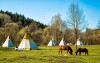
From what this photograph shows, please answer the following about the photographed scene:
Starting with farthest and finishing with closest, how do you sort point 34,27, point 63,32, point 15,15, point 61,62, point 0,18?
1. point 15,15
2. point 0,18
3. point 34,27
4. point 63,32
5. point 61,62

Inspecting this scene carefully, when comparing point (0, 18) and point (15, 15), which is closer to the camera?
point (0, 18)

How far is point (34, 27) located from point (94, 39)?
51146 millimetres

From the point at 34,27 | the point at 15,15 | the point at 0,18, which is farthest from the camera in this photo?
the point at 15,15

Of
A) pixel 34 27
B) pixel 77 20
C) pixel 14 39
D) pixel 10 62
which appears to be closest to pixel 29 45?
pixel 77 20

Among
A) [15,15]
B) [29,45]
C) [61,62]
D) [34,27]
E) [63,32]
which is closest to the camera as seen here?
[61,62]

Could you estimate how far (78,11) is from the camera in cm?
5941

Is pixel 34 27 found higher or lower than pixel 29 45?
higher

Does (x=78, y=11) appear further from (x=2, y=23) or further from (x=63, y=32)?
(x=2, y=23)

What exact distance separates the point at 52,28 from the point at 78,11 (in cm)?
5970

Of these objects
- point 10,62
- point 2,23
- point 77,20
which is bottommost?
point 10,62

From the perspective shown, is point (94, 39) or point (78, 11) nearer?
point (78, 11)

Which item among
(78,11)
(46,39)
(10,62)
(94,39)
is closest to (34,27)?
(46,39)

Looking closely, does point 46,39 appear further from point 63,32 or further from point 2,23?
point 2,23

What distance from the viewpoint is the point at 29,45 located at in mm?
56469
